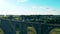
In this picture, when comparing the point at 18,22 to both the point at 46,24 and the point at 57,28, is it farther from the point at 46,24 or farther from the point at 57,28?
the point at 57,28

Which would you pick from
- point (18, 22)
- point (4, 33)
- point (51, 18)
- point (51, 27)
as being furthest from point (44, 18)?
point (4, 33)

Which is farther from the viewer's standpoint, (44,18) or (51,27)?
(44,18)

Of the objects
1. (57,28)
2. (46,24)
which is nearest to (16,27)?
(46,24)

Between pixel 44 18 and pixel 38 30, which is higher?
pixel 44 18

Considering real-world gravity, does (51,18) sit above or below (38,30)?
above

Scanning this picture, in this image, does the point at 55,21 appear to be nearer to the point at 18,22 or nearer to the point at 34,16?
the point at 34,16

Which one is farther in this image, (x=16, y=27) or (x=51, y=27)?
(x=16, y=27)
